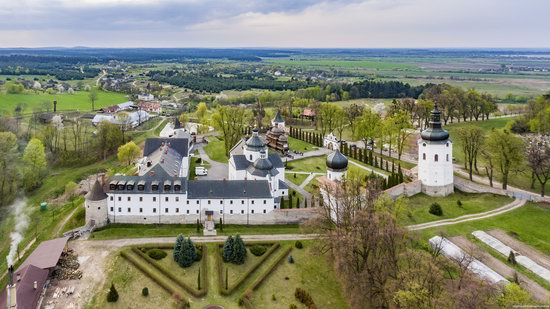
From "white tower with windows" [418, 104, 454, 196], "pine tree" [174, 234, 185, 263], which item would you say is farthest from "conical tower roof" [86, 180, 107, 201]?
"white tower with windows" [418, 104, 454, 196]

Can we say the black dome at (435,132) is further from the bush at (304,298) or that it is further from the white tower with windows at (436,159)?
the bush at (304,298)

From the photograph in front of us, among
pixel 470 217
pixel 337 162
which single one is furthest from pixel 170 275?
pixel 470 217

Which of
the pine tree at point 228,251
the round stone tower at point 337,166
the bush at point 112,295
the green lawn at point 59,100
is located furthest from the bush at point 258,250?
the green lawn at point 59,100

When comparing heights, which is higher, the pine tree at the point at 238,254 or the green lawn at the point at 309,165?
the green lawn at the point at 309,165

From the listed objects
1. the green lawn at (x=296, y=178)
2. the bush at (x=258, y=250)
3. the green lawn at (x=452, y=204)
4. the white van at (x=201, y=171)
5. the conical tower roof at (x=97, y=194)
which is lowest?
the bush at (x=258, y=250)

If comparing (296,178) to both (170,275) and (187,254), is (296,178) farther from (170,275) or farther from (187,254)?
(170,275)

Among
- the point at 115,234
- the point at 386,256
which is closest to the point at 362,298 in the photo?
the point at 386,256

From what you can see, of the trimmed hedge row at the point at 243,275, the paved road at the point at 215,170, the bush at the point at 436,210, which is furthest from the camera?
the paved road at the point at 215,170
